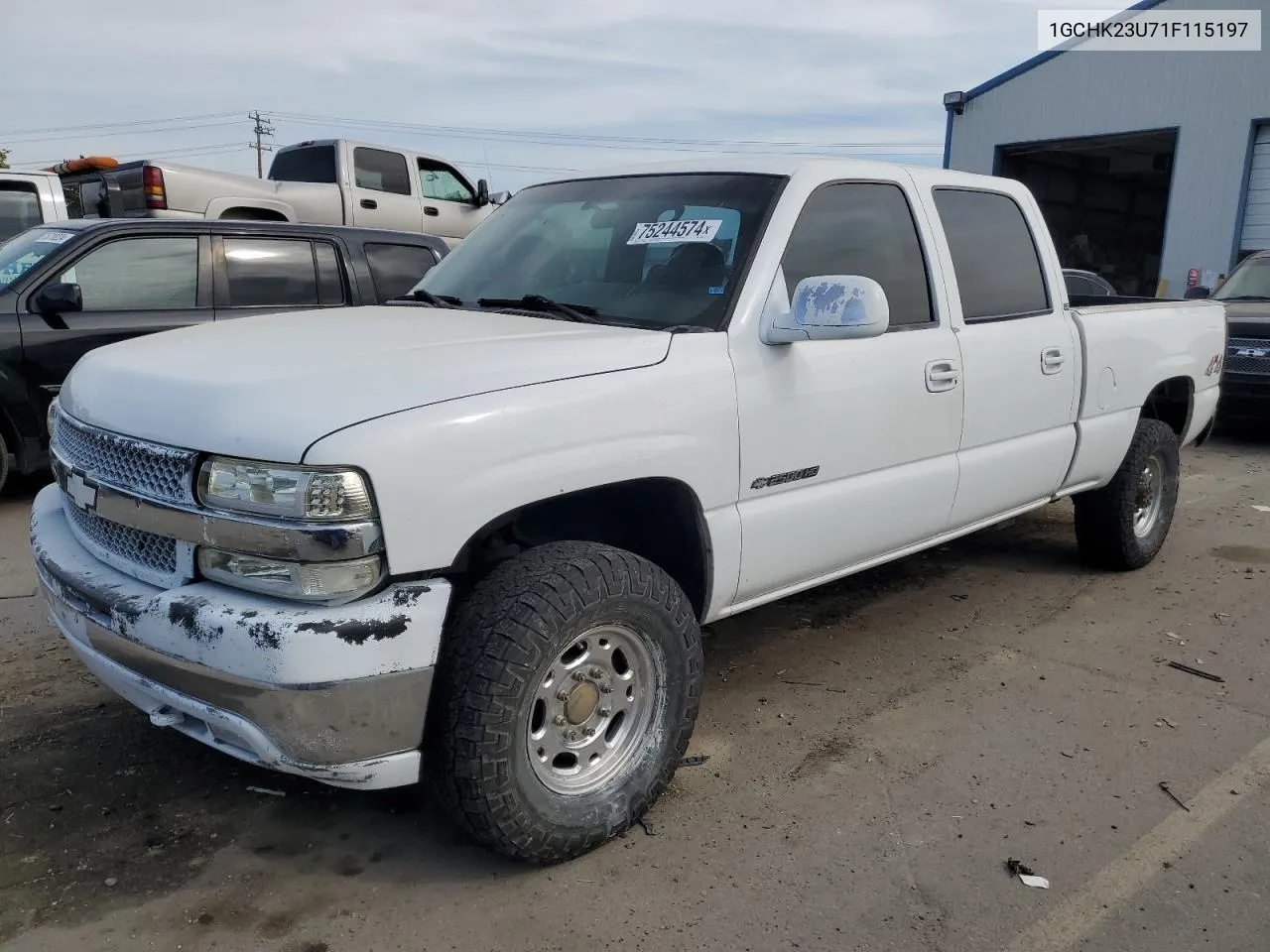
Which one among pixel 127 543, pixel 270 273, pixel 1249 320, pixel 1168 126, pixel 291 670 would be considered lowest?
pixel 1249 320

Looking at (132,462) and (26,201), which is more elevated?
(26,201)

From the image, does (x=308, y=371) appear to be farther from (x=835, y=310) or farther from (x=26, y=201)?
(x=26, y=201)

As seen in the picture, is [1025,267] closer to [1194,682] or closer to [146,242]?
[1194,682]

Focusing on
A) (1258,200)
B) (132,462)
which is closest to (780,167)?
(132,462)

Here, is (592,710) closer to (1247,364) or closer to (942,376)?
(942,376)

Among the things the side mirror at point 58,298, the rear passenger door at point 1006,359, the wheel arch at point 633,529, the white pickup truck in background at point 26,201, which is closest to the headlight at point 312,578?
the wheel arch at point 633,529

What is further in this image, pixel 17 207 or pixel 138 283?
pixel 17 207

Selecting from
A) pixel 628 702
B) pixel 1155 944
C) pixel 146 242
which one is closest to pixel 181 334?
pixel 628 702

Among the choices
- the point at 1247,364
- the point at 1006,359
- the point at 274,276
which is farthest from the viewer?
the point at 1247,364

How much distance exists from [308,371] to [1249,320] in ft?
32.2

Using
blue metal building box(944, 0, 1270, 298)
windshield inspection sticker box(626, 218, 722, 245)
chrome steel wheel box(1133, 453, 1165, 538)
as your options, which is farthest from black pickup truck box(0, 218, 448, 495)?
blue metal building box(944, 0, 1270, 298)

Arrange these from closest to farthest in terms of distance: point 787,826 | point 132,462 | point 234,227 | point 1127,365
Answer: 1. point 132,462
2. point 787,826
3. point 1127,365
4. point 234,227

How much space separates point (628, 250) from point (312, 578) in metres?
1.72

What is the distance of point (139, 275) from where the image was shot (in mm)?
6586
